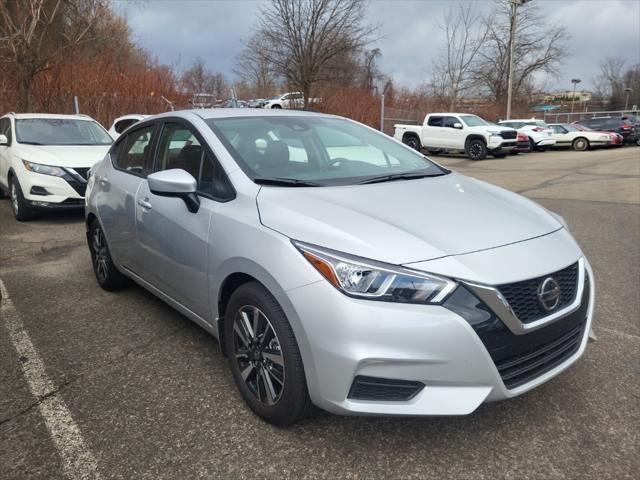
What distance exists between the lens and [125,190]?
3.89m

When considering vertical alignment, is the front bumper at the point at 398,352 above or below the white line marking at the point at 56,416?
above

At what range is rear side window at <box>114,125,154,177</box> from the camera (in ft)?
12.5

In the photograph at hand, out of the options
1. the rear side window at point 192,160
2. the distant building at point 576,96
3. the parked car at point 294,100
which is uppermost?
the distant building at point 576,96

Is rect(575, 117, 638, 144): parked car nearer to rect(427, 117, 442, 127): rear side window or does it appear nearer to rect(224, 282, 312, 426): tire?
rect(427, 117, 442, 127): rear side window

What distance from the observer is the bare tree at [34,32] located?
1281cm

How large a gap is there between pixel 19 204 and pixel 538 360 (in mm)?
7669

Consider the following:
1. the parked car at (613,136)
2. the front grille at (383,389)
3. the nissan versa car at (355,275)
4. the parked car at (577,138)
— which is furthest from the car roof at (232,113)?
the parked car at (613,136)

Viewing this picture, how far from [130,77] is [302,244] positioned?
17.8 m

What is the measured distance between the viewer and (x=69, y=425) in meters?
2.62

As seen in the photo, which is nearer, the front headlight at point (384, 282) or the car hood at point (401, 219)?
the front headlight at point (384, 282)

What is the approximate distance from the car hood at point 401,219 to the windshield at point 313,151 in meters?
0.24

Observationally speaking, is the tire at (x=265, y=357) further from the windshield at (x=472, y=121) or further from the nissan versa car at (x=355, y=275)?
the windshield at (x=472, y=121)

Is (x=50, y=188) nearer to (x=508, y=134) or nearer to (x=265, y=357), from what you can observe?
(x=265, y=357)

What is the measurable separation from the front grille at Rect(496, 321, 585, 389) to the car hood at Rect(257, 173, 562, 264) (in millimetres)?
494
